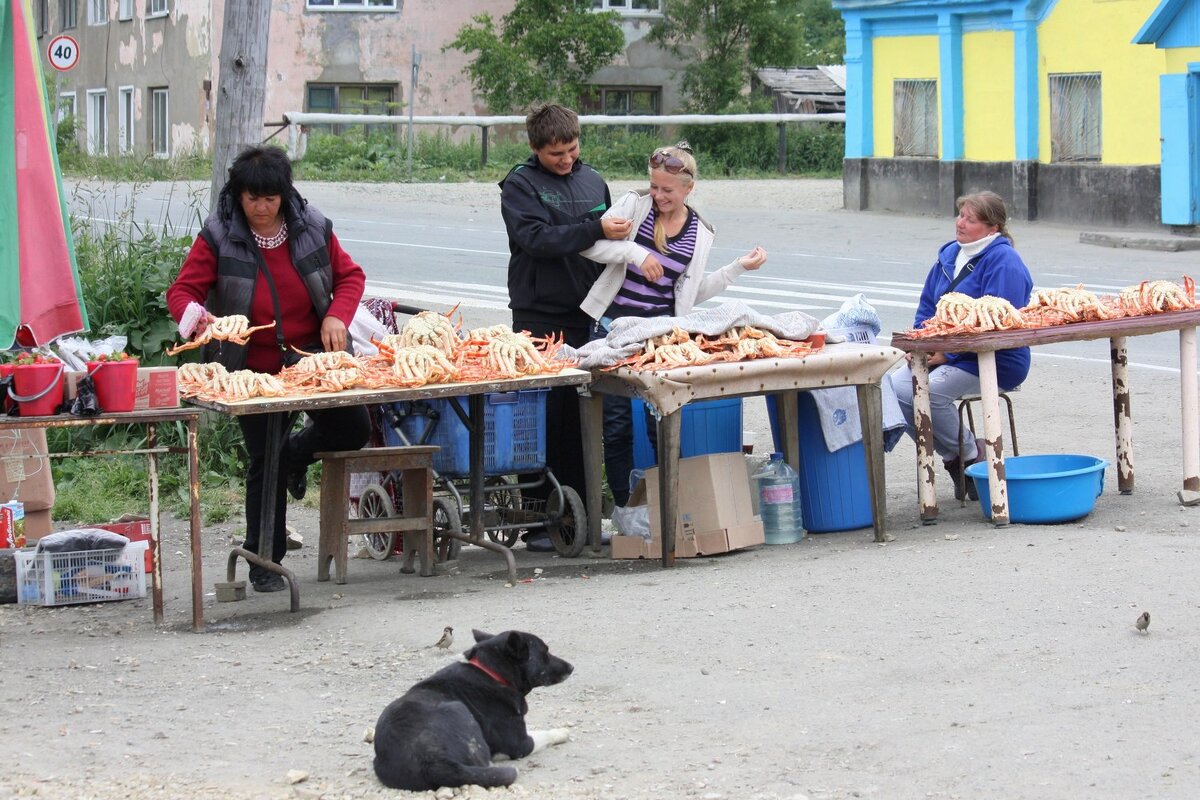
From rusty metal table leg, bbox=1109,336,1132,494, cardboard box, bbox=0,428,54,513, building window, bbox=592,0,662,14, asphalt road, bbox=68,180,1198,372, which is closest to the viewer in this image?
cardboard box, bbox=0,428,54,513

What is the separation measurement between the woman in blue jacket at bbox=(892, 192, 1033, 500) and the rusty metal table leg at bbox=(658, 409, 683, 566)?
149cm

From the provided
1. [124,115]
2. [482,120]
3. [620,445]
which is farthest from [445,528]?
[124,115]

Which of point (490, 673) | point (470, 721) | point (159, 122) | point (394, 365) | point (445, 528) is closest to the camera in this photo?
point (470, 721)

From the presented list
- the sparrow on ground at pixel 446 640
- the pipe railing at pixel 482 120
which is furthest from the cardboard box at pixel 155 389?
the pipe railing at pixel 482 120

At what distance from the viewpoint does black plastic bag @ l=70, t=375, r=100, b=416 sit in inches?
245

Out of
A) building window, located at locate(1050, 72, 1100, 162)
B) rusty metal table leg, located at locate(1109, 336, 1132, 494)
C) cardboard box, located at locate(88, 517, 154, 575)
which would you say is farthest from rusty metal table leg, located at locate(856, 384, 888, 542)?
building window, located at locate(1050, 72, 1100, 162)

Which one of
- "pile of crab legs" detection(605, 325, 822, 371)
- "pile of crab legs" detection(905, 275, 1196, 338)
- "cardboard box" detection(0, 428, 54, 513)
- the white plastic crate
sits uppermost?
"pile of crab legs" detection(905, 275, 1196, 338)

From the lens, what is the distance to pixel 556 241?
758cm

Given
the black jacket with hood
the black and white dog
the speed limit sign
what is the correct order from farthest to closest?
the speed limit sign < the black jacket with hood < the black and white dog

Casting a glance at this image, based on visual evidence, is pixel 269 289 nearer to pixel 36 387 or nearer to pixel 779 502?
pixel 36 387

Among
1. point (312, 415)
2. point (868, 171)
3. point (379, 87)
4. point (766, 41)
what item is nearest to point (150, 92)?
point (379, 87)

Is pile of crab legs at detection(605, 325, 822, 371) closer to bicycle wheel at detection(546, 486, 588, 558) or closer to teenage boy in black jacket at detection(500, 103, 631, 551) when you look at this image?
teenage boy in black jacket at detection(500, 103, 631, 551)

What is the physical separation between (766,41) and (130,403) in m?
37.6

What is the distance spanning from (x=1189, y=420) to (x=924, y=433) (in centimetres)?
140
